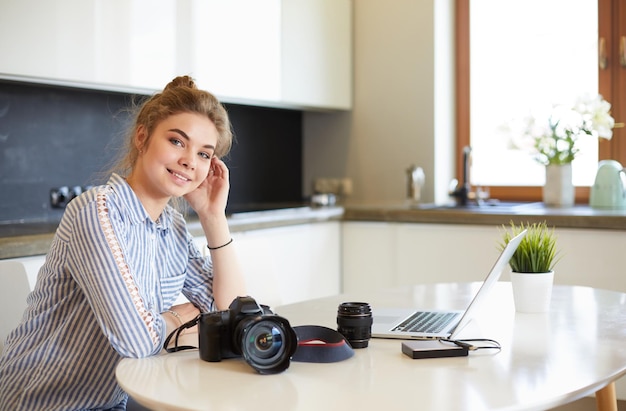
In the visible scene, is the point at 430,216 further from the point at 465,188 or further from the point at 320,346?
Answer: the point at 320,346

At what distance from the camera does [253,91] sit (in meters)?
3.57

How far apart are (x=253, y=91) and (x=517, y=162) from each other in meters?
1.42

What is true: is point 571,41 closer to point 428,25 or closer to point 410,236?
point 428,25

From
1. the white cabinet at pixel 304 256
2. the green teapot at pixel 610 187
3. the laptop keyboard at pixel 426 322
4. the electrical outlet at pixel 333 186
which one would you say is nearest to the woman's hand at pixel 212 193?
the laptop keyboard at pixel 426 322

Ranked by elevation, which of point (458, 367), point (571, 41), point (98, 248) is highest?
point (571, 41)

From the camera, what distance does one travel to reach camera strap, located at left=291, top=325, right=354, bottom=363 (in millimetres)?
1495

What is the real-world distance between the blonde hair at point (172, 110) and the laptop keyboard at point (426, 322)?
2.02 feet

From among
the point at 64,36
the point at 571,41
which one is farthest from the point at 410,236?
the point at 64,36

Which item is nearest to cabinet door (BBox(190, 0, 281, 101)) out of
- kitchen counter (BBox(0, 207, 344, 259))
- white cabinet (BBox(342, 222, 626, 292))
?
kitchen counter (BBox(0, 207, 344, 259))

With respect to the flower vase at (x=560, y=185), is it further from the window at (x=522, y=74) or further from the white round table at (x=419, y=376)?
the white round table at (x=419, y=376)

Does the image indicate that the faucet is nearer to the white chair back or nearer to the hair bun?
the hair bun

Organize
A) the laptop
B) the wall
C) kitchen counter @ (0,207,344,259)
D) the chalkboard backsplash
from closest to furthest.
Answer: the laptop < kitchen counter @ (0,207,344,259) < the chalkboard backsplash < the wall

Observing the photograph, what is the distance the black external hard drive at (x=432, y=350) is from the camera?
1520mm

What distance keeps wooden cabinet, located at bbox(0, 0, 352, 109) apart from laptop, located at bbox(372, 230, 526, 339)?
4.49 feet
